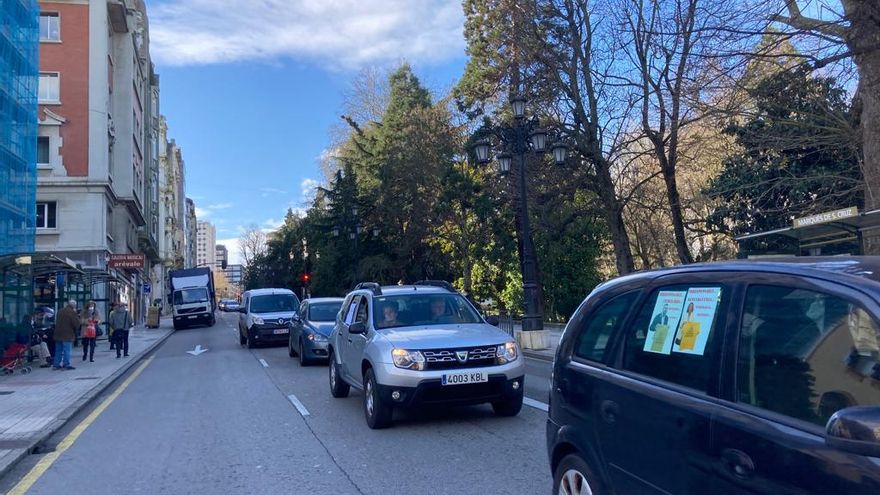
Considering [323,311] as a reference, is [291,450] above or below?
below

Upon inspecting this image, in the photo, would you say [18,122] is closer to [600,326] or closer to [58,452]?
[58,452]

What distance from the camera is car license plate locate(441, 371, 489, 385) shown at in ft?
27.9

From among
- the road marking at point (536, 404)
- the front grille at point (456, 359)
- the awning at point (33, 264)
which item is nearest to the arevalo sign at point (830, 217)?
the road marking at point (536, 404)

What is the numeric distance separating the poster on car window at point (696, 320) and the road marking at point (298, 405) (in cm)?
795

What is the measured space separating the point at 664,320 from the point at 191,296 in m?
46.4

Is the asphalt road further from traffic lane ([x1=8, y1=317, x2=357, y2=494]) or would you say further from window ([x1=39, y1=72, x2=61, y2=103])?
window ([x1=39, y1=72, x2=61, y2=103])

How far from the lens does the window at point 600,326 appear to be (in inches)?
175

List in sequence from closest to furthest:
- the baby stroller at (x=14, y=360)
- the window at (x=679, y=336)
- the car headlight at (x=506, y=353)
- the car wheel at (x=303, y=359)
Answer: the window at (x=679, y=336)
the car headlight at (x=506, y=353)
the car wheel at (x=303, y=359)
the baby stroller at (x=14, y=360)

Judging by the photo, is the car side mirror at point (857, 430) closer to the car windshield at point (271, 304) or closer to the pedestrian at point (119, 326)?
the pedestrian at point (119, 326)

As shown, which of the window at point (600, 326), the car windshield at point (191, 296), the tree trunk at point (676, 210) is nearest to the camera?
the window at point (600, 326)

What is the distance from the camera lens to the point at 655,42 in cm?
1980

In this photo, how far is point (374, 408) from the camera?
9.01 meters

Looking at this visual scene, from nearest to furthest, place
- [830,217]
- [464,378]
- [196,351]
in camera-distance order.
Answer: [464,378]
[830,217]
[196,351]

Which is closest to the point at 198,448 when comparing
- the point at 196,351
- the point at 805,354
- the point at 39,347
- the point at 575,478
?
the point at 575,478
